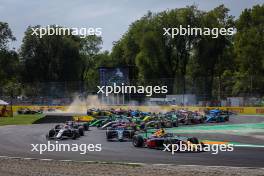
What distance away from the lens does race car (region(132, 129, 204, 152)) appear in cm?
1761

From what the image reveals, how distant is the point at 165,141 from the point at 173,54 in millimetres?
52489

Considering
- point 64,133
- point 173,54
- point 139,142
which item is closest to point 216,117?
point 64,133

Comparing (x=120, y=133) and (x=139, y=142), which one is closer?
(x=139, y=142)

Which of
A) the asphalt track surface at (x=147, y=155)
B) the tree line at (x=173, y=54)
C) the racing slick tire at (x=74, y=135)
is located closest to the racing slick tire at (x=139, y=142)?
the asphalt track surface at (x=147, y=155)

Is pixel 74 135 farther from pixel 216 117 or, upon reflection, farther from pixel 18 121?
pixel 18 121

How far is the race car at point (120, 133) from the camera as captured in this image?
22648 millimetres

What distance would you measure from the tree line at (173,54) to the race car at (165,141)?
103ft

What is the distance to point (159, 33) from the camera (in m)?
67.8

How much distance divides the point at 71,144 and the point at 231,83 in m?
35.2

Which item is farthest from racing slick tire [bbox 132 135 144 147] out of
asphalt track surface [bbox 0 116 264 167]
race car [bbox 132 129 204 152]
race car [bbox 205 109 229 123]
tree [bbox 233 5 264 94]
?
tree [bbox 233 5 264 94]

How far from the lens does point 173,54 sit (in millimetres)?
70500

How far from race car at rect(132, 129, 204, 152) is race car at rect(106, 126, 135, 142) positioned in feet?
8.90

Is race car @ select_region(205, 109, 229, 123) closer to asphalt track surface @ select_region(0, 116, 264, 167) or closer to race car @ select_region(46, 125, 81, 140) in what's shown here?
race car @ select_region(46, 125, 81, 140)

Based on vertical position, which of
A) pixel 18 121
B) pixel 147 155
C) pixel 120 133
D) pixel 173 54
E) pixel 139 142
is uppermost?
pixel 173 54
